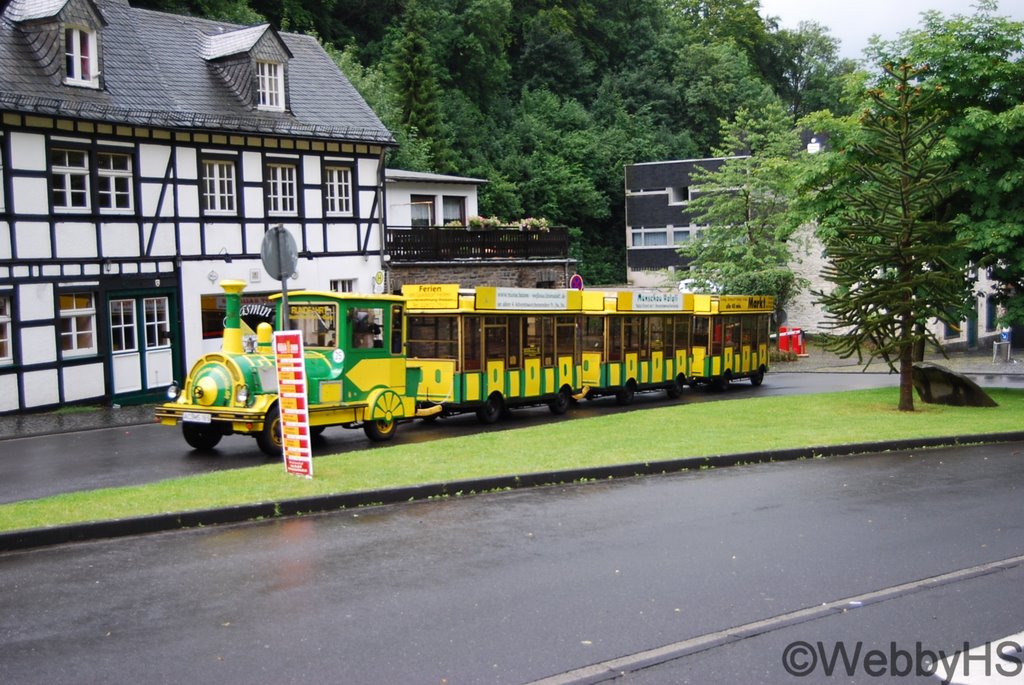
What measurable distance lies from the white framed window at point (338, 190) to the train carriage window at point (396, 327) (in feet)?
41.2

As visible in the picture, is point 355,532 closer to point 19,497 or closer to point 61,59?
point 19,497

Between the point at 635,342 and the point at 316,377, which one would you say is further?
the point at 635,342

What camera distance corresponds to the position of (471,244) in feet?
116

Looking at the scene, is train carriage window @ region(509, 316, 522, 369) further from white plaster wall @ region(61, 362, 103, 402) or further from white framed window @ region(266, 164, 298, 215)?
white framed window @ region(266, 164, 298, 215)

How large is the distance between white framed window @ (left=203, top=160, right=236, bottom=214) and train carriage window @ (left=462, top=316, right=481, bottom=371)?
904 centimetres

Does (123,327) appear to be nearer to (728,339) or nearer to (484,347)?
(484,347)

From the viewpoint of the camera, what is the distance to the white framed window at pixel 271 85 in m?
28.9

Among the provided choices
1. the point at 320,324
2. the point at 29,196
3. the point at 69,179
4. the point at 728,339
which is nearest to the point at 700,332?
the point at 728,339

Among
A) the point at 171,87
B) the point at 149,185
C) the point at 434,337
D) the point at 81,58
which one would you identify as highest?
the point at 81,58

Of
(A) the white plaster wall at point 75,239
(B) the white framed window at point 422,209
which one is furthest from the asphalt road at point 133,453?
(B) the white framed window at point 422,209

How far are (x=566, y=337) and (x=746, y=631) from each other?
17059 millimetres

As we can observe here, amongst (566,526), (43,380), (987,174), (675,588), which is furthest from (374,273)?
(675,588)

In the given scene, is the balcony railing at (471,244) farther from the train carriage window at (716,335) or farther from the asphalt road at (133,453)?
the asphalt road at (133,453)

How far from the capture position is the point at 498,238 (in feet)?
119
